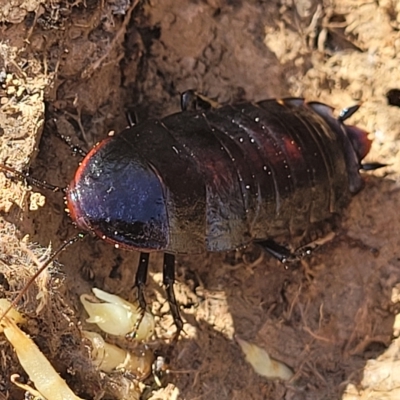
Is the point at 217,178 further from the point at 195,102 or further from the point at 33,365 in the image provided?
the point at 33,365

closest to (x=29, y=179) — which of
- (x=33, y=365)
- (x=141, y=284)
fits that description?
(x=141, y=284)

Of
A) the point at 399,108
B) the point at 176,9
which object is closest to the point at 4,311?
the point at 176,9

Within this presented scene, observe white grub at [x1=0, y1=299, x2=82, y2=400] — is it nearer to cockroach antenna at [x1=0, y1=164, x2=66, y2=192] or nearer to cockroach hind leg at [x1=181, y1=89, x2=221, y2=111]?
cockroach antenna at [x1=0, y1=164, x2=66, y2=192]

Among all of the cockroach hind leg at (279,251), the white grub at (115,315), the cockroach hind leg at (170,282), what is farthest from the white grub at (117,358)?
the cockroach hind leg at (279,251)

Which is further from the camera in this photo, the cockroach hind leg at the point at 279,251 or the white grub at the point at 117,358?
the cockroach hind leg at the point at 279,251

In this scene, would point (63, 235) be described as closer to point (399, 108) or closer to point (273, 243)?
point (273, 243)

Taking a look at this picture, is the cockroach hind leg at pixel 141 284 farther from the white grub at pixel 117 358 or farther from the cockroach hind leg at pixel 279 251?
the cockroach hind leg at pixel 279 251
